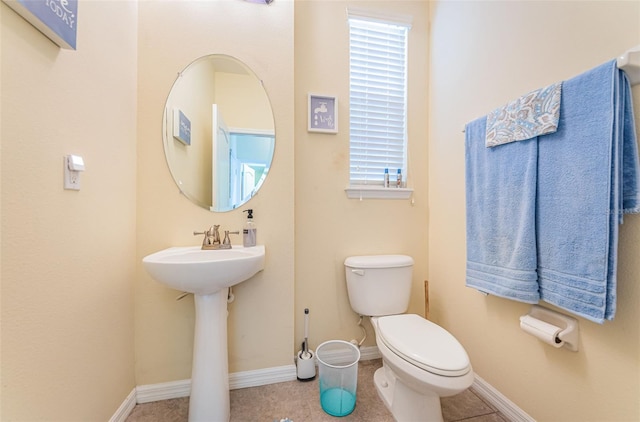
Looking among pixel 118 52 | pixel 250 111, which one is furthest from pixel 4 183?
pixel 250 111

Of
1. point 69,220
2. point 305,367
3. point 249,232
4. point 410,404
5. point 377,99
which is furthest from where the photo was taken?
point 377,99

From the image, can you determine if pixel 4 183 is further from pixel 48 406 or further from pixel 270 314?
pixel 270 314

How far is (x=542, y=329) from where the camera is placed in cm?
99

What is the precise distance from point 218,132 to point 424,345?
149 centimetres

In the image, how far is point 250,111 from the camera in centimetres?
147

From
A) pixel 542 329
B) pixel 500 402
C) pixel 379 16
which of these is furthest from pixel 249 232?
pixel 379 16

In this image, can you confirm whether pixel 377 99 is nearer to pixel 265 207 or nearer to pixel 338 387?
pixel 265 207

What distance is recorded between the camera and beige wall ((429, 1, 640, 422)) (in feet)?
2.77

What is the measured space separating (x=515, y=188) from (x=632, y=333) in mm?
590

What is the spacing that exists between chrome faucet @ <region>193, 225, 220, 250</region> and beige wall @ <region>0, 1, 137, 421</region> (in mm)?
359

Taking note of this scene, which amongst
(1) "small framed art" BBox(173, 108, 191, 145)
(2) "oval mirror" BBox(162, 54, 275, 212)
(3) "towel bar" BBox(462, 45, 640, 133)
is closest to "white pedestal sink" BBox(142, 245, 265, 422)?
(2) "oval mirror" BBox(162, 54, 275, 212)

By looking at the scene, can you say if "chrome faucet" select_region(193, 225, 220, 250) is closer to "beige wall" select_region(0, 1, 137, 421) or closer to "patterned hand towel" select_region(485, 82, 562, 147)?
"beige wall" select_region(0, 1, 137, 421)

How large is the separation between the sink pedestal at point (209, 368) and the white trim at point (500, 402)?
1.30m

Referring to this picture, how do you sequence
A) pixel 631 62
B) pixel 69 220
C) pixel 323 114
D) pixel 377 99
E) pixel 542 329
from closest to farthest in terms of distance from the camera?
1. pixel 631 62
2. pixel 69 220
3. pixel 542 329
4. pixel 323 114
5. pixel 377 99
